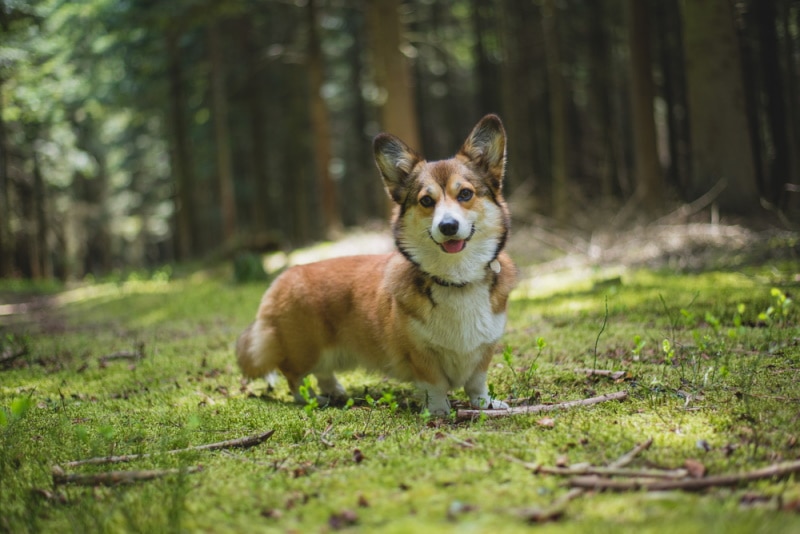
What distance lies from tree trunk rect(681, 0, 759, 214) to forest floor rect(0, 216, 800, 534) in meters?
2.90

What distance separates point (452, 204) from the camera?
11.7ft

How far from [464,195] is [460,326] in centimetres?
79

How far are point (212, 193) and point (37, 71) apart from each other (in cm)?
1961

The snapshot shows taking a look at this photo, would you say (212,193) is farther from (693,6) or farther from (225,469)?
(225,469)

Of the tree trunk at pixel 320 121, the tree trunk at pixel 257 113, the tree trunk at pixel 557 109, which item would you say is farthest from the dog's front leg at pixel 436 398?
the tree trunk at pixel 257 113

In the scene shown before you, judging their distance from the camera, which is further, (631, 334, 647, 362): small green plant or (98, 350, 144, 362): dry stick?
(98, 350, 144, 362): dry stick

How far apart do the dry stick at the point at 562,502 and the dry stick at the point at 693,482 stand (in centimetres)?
7

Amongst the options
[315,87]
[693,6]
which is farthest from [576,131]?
[693,6]

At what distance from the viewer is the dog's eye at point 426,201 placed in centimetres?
369

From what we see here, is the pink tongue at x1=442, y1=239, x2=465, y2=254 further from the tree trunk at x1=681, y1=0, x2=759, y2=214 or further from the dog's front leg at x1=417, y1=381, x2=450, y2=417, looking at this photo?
the tree trunk at x1=681, y1=0, x2=759, y2=214

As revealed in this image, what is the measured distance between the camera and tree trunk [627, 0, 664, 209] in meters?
11.9

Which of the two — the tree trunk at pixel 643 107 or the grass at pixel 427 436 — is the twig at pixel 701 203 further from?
the grass at pixel 427 436

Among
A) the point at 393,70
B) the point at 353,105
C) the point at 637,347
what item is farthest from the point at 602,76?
the point at 637,347

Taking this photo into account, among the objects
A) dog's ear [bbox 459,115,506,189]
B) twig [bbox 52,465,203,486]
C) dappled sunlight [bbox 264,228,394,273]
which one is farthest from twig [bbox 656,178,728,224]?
twig [bbox 52,465,203,486]
